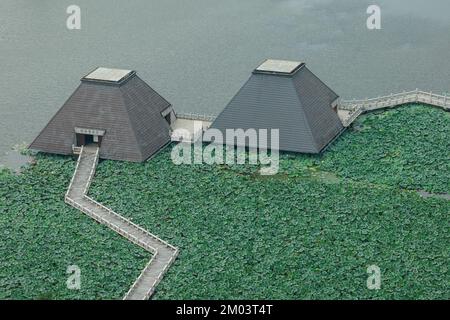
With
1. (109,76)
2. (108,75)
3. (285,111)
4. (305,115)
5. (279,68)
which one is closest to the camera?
(305,115)

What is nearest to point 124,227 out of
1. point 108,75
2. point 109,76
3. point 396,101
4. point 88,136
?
point 88,136

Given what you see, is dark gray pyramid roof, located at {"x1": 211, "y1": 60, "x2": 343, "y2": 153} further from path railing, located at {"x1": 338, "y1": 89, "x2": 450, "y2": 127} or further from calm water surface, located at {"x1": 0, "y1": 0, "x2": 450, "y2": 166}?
calm water surface, located at {"x1": 0, "y1": 0, "x2": 450, "y2": 166}

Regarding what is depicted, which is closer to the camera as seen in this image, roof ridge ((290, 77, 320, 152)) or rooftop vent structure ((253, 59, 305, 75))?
roof ridge ((290, 77, 320, 152))

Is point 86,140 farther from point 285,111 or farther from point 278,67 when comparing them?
point 278,67

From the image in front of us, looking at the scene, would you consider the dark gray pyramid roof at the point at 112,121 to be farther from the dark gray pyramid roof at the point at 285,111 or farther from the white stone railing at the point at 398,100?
the white stone railing at the point at 398,100

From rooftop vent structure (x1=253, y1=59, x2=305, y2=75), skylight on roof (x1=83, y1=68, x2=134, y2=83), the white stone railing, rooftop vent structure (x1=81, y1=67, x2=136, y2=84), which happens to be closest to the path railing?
the white stone railing
